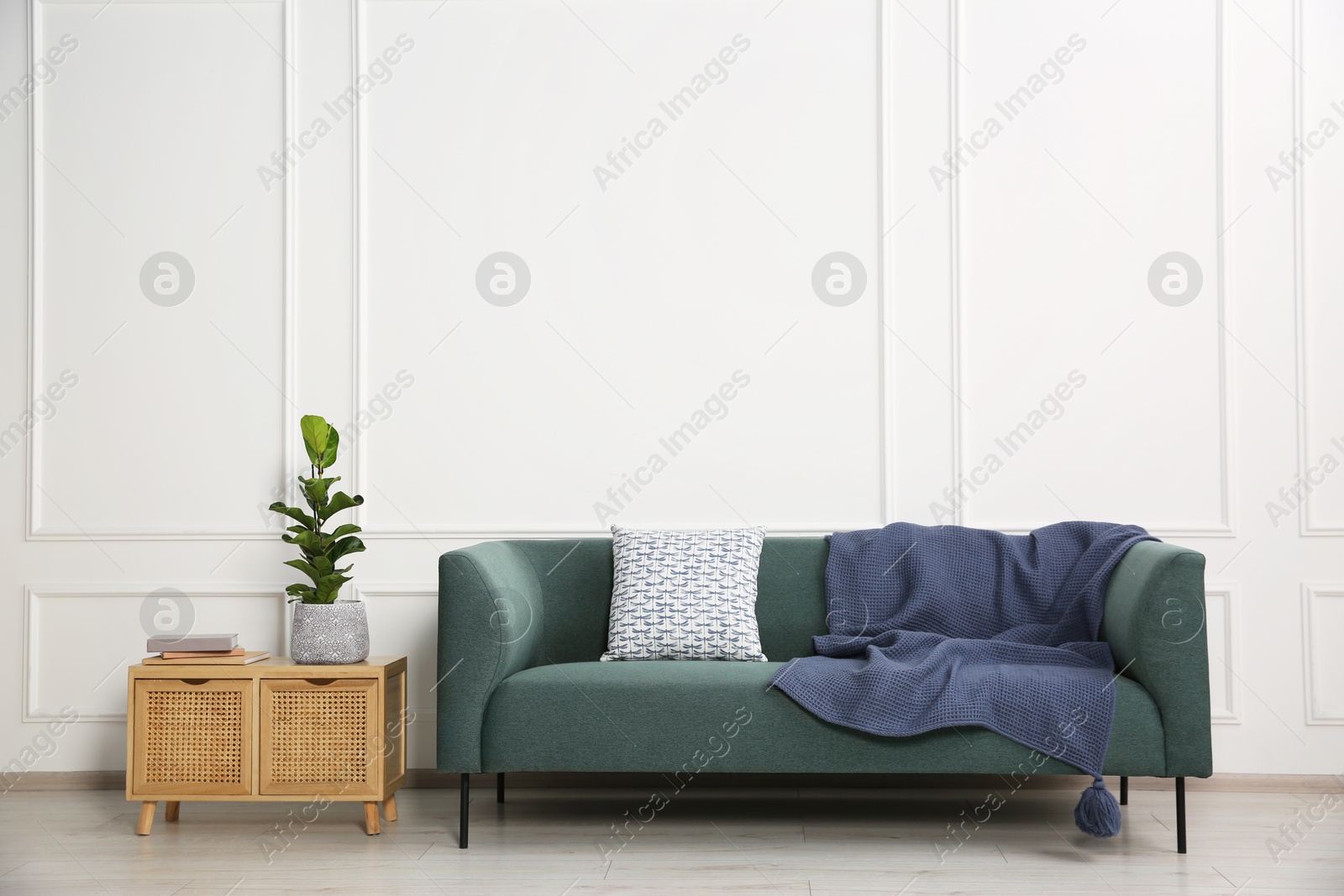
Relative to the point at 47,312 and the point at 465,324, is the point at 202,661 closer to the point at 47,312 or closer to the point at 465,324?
the point at 465,324

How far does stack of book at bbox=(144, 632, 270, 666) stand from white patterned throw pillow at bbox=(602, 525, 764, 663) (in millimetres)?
1066

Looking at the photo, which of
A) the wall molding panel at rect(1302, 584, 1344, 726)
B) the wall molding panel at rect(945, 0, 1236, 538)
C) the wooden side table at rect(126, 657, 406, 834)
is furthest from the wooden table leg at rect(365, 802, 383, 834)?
the wall molding panel at rect(1302, 584, 1344, 726)

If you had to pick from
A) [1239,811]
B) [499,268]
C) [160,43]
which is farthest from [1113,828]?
[160,43]

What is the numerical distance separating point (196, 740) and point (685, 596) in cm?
144

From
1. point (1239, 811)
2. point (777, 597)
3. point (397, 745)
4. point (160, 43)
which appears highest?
point (160, 43)

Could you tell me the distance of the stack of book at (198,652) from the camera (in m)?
2.88

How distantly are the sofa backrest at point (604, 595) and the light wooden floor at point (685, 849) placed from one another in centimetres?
48

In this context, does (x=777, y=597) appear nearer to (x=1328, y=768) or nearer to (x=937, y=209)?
(x=937, y=209)

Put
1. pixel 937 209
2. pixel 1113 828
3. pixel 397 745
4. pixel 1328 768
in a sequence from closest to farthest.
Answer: pixel 1113 828, pixel 397 745, pixel 1328 768, pixel 937 209

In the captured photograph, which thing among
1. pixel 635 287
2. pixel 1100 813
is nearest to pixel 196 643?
pixel 635 287

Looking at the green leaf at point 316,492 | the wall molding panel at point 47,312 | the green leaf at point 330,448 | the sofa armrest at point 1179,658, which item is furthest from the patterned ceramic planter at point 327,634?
the sofa armrest at point 1179,658

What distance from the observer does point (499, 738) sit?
2596 mm

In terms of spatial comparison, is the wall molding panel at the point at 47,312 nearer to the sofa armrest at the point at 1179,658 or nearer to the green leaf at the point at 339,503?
the green leaf at the point at 339,503

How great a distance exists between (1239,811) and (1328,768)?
528mm
